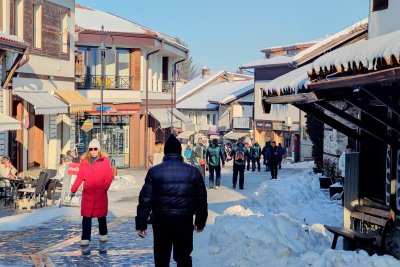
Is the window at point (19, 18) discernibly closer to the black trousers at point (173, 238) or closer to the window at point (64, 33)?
the window at point (64, 33)

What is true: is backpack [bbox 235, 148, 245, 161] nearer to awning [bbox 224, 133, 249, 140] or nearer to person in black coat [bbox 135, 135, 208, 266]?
person in black coat [bbox 135, 135, 208, 266]

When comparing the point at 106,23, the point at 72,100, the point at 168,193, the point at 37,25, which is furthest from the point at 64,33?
the point at 168,193

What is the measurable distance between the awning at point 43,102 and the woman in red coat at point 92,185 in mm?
11074

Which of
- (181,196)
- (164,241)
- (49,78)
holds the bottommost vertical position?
(164,241)

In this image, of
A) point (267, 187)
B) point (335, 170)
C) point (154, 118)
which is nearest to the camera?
point (267, 187)

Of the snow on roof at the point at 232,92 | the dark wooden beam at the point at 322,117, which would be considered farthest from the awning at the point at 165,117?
the dark wooden beam at the point at 322,117

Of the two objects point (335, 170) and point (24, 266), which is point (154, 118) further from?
point (24, 266)

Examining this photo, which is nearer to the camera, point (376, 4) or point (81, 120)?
point (376, 4)

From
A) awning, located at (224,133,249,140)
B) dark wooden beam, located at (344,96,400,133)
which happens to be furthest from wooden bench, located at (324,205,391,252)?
awning, located at (224,133,249,140)

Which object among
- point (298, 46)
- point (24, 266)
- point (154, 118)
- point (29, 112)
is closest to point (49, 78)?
point (29, 112)

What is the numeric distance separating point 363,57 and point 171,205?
241 cm

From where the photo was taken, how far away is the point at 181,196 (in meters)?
7.43

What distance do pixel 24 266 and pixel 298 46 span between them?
50929mm

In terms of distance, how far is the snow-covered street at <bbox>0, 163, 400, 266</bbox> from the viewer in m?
9.28
